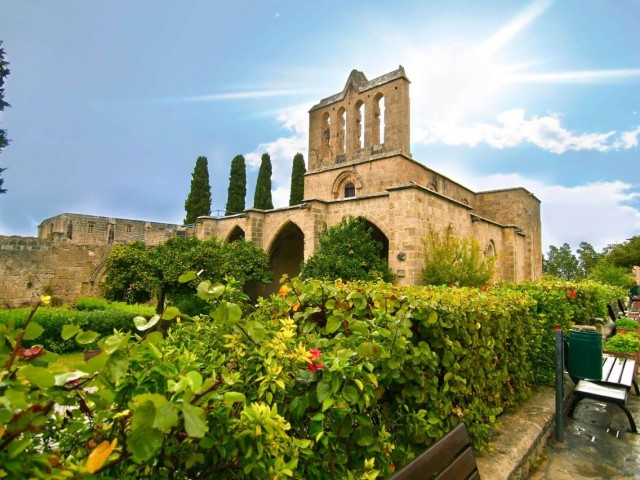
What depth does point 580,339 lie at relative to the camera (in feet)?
13.1

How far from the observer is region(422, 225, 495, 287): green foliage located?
37.2 feet

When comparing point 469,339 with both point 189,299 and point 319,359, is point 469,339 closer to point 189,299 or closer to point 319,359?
point 319,359

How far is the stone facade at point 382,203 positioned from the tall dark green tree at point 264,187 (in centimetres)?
937

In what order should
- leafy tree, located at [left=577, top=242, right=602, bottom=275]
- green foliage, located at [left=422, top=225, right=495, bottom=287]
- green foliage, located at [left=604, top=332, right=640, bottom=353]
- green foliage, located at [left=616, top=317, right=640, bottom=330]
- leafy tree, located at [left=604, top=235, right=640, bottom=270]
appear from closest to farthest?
green foliage, located at [left=604, top=332, right=640, bottom=353] < green foliage, located at [left=616, top=317, right=640, bottom=330] < green foliage, located at [left=422, top=225, right=495, bottom=287] < leafy tree, located at [left=604, top=235, right=640, bottom=270] < leafy tree, located at [left=577, top=242, right=602, bottom=275]

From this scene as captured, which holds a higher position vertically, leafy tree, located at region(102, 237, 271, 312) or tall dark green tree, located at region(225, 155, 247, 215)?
tall dark green tree, located at region(225, 155, 247, 215)

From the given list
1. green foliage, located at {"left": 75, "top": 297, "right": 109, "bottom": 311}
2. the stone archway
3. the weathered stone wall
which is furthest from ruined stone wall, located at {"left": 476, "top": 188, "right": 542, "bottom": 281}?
the weathered stone wall

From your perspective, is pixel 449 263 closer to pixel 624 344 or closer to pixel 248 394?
pixel 624 344

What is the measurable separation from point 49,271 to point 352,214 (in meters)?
11.2

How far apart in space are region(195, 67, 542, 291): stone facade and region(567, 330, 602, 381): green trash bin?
23.2 ft

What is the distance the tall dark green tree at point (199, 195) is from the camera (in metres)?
28.0

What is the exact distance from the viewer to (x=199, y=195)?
92.5ft

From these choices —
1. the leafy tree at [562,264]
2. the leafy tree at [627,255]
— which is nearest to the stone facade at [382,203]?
the leafy tree at [627,255]

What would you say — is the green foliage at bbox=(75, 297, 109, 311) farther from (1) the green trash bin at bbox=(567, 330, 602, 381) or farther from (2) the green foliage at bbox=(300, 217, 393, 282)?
(1) the green trash bin at bbox=(567, 330, 602, 381)

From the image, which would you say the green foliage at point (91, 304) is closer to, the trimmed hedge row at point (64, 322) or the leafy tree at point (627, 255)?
the trimmed hedge row at point (64, 322)
